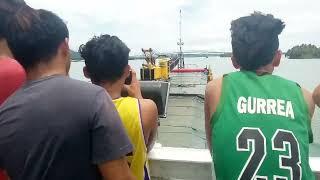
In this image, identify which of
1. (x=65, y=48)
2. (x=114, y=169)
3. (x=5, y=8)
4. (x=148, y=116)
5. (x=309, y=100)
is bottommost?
(x=114, y=169)

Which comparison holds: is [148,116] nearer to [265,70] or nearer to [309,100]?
[265,70]

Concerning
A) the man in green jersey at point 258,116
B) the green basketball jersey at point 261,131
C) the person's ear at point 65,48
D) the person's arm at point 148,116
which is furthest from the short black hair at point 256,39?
the person's ear at point 65,48

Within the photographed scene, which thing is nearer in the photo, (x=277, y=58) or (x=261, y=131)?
(x=261, y=131)

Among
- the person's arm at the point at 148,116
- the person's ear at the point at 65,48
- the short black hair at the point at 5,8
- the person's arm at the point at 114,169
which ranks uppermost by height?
the short black hair at the point at 5,8

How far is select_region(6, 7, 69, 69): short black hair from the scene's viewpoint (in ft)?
6.28

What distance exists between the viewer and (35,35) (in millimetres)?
1914

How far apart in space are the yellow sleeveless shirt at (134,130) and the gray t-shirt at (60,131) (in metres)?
0.55

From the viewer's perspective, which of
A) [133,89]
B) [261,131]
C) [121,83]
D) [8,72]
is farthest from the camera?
[133,89]

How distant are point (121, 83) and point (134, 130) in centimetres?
31

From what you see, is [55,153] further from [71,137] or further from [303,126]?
[303,126]

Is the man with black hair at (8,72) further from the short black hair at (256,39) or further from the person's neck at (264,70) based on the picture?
the person's neck at (264,70)

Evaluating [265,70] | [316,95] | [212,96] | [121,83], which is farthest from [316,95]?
[121,83]

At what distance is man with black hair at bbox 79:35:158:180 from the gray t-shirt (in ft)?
1.87

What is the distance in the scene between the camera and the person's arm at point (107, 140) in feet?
5.89
